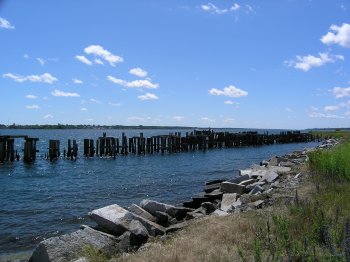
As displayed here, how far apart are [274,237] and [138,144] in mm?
36650

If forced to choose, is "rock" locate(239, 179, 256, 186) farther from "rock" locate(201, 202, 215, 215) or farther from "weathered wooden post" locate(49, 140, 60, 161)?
"weathered wooden post" locate(49, 140, 60, 161)

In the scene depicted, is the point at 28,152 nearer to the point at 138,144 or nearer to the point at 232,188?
the point at 138,144

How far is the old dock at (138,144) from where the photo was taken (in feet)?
118

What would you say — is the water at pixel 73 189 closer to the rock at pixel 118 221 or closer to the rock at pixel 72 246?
the rock at pixel 118 221

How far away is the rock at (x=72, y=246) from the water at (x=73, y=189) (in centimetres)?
317

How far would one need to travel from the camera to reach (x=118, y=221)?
385 inches

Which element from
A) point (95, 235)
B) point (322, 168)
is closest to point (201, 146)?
point (322, 168)

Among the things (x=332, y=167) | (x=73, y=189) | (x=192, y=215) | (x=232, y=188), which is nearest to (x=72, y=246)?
(x=192, y=215)

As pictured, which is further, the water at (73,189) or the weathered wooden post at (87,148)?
the weathered wooden post at (87,148)

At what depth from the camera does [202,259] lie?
569 centimetres

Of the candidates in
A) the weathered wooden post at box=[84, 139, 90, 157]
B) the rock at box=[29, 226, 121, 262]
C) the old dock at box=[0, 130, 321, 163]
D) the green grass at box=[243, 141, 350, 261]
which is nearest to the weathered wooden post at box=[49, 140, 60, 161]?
the old dock at box=[0, 130, 321, 163]

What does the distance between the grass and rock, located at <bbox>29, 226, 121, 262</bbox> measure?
1120mm

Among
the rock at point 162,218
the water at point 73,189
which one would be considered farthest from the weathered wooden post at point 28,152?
the rock at point 162,218

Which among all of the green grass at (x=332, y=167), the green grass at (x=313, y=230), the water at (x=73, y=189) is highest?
the green grass at (x=332, y=167)
